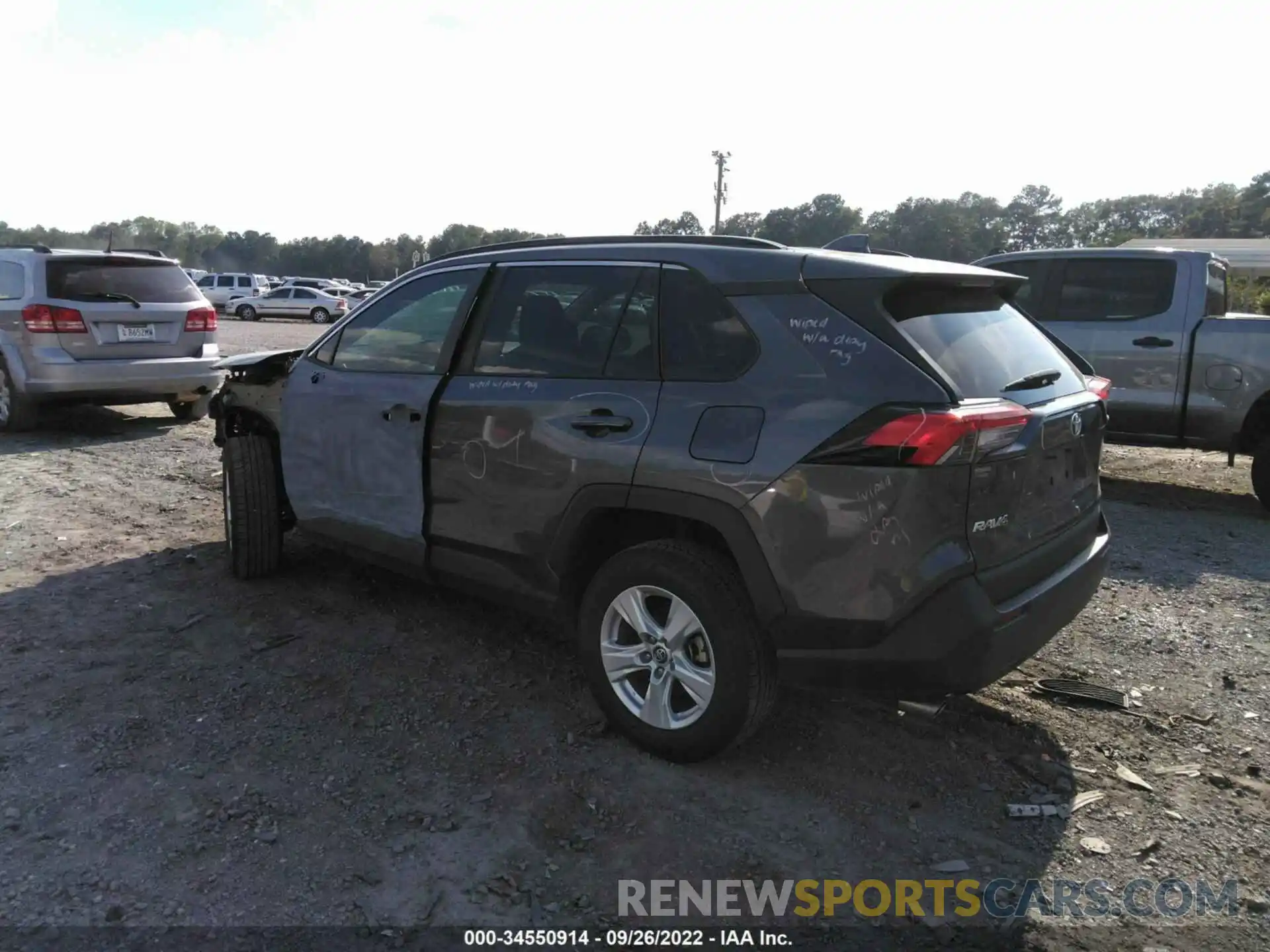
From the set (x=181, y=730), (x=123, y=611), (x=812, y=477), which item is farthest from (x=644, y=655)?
(x=123, y=611)

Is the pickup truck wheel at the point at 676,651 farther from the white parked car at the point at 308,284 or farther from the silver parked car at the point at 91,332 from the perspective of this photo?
the white parked car at the point at 308,284

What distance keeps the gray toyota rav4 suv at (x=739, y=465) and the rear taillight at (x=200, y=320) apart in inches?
240

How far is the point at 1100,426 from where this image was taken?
12.1 ft

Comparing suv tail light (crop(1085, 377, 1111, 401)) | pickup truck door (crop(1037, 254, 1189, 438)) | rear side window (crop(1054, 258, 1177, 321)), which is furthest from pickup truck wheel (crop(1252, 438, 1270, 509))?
suv tail light (crop(1085, 377, 1111, 401))

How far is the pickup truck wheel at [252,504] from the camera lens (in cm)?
501

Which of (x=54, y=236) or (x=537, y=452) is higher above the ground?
(x=54, y=236)

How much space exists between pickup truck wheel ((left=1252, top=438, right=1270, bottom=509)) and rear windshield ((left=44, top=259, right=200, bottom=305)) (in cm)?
945

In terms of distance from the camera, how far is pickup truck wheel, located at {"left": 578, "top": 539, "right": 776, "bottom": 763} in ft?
10.2

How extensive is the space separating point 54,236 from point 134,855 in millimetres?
88201

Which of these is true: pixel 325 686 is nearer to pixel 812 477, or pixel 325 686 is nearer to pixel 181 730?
pixel 181 730

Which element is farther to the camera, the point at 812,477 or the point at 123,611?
the point at 123,611

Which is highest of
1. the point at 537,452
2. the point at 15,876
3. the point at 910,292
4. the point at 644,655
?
the point at 910,292

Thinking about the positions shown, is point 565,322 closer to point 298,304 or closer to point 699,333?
point 699,333

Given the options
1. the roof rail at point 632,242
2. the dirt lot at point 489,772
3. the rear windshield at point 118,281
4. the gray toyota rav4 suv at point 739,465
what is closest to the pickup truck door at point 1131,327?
the dirt lot at point 489,772
